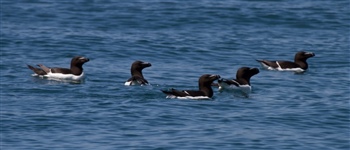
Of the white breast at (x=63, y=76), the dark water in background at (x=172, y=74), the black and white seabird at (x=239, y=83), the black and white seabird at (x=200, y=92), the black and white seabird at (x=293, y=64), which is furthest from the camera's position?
the black and white seabird at (x=293, y=64)

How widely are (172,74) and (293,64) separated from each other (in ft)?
14.4

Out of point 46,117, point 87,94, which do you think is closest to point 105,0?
point 87,94

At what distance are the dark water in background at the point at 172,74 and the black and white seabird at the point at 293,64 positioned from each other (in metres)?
0.35

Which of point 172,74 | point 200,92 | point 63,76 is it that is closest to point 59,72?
point 63,76

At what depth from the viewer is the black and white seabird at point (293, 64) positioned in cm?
3394

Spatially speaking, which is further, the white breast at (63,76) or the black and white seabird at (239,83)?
the white breast at (63,76)

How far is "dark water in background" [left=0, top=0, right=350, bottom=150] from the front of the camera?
2253 centimetres

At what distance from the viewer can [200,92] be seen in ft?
90.3

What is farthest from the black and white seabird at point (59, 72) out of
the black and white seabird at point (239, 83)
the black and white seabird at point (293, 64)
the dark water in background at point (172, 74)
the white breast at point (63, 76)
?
the black and white seabird at point (293, 64)

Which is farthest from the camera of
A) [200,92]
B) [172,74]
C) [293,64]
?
[293,64]

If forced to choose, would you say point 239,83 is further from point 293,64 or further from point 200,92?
point 293,64

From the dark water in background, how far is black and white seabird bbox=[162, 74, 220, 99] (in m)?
0.25

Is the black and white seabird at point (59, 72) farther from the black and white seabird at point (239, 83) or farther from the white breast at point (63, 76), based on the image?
the black and white seabird at point (239, 83)

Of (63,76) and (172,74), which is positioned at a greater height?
(63,76)
